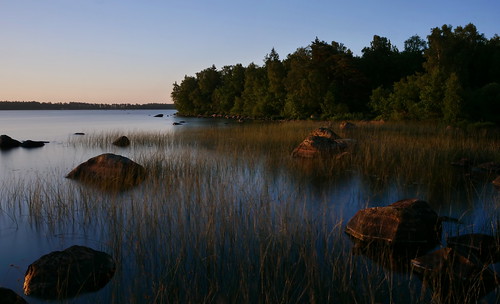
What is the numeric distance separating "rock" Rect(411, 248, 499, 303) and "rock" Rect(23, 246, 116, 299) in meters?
4.24

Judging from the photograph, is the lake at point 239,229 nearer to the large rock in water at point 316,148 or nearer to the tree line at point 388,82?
the large rock in water at point 316,148

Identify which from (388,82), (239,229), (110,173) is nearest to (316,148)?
(110,173)

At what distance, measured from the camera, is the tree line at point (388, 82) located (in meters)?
29.5

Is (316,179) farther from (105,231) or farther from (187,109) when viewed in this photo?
(187,109)

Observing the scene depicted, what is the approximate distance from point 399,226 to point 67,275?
520 centimetres

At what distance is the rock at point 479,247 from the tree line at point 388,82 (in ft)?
79.6

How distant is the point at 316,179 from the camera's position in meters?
11.5

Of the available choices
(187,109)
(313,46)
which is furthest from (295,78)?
(187,109)

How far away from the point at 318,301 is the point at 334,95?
41.8 metres

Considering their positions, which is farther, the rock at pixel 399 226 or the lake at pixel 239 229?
the rock at pixel 399 226

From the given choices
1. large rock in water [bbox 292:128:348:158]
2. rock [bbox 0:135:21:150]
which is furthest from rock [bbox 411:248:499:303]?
rock [bbox 0:135:21:150]

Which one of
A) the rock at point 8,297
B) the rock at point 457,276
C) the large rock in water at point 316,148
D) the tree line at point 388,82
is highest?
the tree line at point 388,82

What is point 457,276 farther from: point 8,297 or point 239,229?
point 8,297

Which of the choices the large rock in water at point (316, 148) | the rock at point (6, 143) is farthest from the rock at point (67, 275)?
the rock at point (6, 143)
